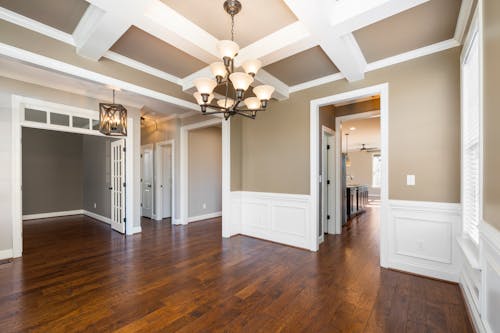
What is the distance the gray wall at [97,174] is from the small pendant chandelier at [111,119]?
226 centimetres

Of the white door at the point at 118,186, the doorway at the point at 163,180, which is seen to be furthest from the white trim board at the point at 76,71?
the doorway at the point at 163,180

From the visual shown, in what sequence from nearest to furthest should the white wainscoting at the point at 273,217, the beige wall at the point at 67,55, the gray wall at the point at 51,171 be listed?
the beige wall at the point at 67,55 → the white wainscoting at the point at 273,217 → the gray wall at the point at 51,171

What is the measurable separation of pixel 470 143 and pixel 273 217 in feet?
9.13

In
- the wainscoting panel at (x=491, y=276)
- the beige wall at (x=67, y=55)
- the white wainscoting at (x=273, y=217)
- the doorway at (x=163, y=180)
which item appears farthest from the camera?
the doorway at (x=163, y=180)

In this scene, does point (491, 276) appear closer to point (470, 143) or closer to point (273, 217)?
point (470, 143)

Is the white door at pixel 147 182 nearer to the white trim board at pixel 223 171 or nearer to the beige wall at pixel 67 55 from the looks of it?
the white trim board at pixel 223 171

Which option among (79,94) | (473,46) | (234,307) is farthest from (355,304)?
(79,94)

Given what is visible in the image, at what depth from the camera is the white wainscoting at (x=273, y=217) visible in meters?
3.75

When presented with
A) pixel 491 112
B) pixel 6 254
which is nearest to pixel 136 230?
pixel 6 254

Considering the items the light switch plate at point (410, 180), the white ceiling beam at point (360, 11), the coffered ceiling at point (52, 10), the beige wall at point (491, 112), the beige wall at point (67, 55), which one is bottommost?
the light switch plate at point (410, 180)

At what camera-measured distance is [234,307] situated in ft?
6.88

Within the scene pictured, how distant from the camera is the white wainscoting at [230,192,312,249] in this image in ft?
12.3

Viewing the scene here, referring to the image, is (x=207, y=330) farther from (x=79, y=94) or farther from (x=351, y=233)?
(x=79, y=94)

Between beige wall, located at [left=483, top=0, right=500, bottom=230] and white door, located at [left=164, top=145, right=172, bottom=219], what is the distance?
596 cm
